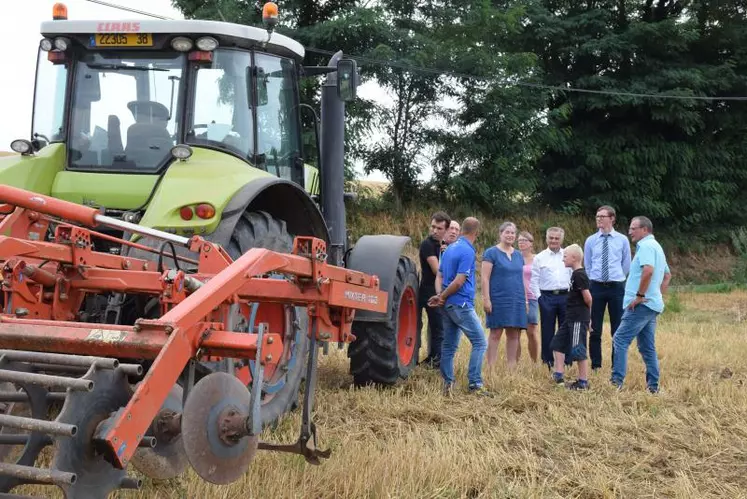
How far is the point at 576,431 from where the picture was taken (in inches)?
227

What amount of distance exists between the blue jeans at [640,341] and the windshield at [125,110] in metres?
3.94

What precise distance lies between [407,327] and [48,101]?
3.50 metres

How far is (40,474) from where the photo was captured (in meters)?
2.94

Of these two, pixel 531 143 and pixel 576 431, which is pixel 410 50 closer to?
pixel 531 143

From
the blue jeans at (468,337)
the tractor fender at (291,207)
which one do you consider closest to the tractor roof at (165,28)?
the tractor fender at (291,207)

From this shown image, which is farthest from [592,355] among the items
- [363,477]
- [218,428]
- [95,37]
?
[218,428]

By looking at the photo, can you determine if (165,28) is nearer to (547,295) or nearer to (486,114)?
(547,295)

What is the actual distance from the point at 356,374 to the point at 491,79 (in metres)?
13.6

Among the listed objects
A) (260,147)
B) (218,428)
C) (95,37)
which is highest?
(95,37)

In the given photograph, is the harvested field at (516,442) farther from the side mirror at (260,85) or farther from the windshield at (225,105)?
the side mirror at (260,85)

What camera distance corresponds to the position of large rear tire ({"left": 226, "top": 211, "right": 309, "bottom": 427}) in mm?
5230

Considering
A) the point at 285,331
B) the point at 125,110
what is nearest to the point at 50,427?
the point at 285,331

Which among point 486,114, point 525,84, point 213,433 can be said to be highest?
point 525,84

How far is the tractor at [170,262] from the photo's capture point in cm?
327
